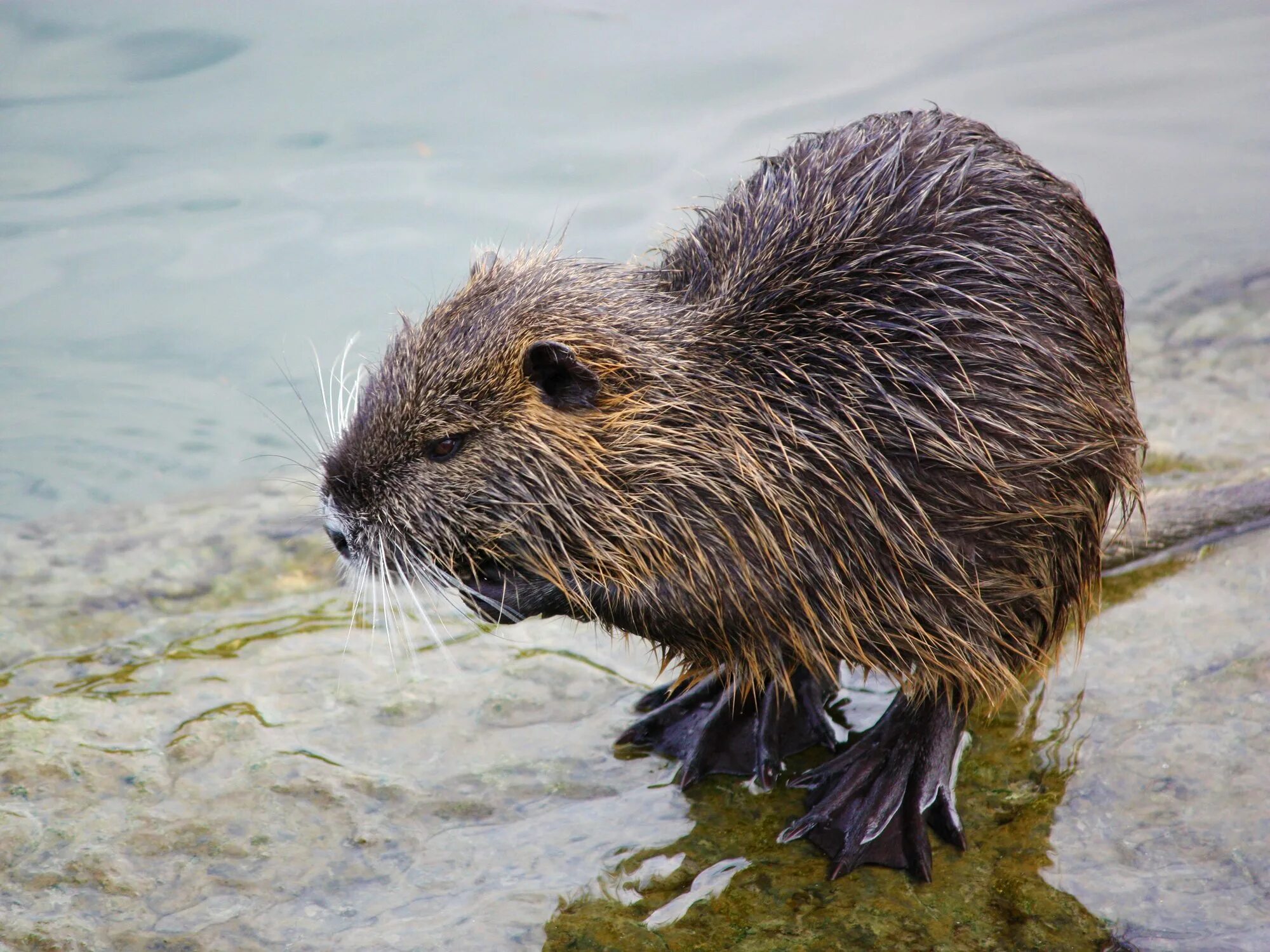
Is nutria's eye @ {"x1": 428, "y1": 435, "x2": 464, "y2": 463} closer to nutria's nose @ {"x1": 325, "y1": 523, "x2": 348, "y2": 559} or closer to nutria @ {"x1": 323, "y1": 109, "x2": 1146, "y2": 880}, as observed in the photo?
nutria @ {"x1": 323, "y1": 109, "x2": 1146, "y2": 880}

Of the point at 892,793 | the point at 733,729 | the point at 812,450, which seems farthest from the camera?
the point at 733,729

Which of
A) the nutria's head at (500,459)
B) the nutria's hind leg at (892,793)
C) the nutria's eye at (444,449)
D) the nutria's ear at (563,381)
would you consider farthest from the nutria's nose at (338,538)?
the nutria's hind leg at (892,793)

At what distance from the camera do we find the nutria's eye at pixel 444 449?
3.19 metres

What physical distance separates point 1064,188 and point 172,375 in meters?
4.92

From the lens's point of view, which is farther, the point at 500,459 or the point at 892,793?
the point at 892,793

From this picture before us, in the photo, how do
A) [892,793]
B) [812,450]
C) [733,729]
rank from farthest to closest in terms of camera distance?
1. [733,729]
2. [892,793]
3. [812,450]

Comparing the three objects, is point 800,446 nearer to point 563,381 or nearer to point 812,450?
point 812,450

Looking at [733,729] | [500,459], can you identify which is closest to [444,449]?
[500,459]

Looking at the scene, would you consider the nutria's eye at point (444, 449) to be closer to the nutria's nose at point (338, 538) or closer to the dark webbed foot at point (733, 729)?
the nutria's nose at point (338, 538)

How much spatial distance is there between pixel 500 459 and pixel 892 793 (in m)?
Result: 1.27

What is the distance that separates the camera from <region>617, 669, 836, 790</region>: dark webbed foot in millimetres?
3592

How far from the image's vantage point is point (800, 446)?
3154 mm

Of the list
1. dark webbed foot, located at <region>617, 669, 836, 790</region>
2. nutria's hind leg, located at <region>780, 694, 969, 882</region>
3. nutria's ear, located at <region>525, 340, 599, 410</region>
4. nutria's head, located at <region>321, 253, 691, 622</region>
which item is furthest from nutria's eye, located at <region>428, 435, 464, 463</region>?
nutria's hind leg, located at <region>780, 694, 969, 882</region>

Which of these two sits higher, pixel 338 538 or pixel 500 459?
pixel 500 459
